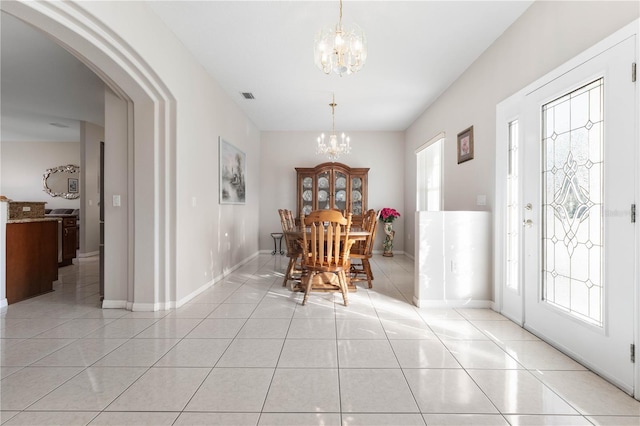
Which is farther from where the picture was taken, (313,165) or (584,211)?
(313,165)

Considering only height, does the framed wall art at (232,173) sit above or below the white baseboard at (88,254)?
above

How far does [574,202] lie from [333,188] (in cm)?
465

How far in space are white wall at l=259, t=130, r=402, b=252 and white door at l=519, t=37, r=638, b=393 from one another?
4283 millimetres

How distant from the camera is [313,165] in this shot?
22.6 feet

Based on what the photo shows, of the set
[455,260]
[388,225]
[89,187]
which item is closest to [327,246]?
[455,260]

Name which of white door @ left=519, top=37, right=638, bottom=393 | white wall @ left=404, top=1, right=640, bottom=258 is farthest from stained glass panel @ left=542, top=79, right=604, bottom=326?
white wall @ left=404, top=1, right=640, bottom=258

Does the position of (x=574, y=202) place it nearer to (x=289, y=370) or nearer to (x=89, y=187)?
(x=289, y=370)

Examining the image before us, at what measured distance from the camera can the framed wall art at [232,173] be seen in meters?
4.39

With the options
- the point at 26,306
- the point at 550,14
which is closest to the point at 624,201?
the point at 550,14

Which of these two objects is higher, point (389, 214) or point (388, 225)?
point (389, 214)

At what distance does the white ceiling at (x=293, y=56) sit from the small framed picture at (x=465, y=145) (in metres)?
0.79

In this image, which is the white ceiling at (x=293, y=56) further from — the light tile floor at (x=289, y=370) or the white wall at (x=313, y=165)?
the light tile floor at (x=289, y=370)

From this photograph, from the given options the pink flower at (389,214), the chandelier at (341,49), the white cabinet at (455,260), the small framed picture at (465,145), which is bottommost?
the white cabinet at (455,260)

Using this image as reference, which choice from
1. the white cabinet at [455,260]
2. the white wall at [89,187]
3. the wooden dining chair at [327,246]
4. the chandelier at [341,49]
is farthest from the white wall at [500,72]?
the white wall at [89,187]
